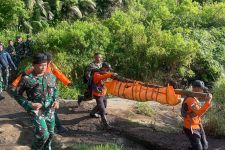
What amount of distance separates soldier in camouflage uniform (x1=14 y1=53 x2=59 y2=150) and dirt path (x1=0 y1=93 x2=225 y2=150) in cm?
136

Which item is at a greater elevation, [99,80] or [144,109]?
[99,80]

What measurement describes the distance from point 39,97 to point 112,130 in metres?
3.13

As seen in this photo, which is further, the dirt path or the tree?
the tree

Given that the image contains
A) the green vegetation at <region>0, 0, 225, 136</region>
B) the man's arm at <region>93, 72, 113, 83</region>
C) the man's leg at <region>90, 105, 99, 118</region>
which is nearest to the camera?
the man's arm at <region>93, 72, 113, 83</region>

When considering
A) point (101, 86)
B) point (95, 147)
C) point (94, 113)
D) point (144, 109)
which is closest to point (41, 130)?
point (95, 147)

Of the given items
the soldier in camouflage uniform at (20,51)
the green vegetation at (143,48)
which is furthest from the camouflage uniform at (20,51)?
the green vegetation at (143,48)

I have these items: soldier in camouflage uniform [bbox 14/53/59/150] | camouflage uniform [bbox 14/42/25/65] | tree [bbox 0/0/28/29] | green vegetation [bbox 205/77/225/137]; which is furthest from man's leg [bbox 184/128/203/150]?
tree [bbox 0/0/28/29]

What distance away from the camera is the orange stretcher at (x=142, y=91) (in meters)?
8.88

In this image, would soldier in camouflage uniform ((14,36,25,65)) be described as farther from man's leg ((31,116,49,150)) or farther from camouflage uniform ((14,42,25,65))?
man's leg ((31,116,49,150))

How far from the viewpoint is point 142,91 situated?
31.2ft

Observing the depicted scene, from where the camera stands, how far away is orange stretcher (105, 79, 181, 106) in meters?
8.88

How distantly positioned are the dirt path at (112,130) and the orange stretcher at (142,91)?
0.72m

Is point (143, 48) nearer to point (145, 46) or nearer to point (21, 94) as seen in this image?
point (145, 46)

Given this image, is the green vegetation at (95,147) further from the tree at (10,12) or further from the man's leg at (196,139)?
the tree at (10,12)
